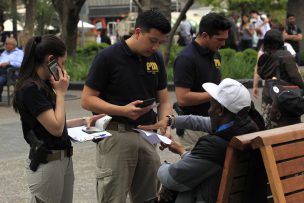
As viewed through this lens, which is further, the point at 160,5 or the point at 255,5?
the point at 255,5

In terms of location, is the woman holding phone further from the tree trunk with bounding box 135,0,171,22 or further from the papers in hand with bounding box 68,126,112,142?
the tree trunk with bounding box 135,0,171,22

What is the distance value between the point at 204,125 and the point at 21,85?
1.48 metres

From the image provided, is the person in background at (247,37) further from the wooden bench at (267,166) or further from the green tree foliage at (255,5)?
the green tree foliage at (255,5)

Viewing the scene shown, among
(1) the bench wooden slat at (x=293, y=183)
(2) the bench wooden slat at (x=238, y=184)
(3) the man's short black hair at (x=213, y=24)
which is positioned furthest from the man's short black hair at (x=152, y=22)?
(1) the bench wooden slat at (x=293, y=183)

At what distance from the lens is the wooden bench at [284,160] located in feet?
11.5

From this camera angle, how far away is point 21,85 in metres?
3.77

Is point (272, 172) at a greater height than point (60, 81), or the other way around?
point (60, 81)

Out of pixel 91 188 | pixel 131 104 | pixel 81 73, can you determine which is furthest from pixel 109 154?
pixel 81 73

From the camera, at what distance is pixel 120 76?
13.8 feet

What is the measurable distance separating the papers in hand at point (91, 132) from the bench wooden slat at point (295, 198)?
123 centimetres

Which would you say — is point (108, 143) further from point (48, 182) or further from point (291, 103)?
point (291, 103)

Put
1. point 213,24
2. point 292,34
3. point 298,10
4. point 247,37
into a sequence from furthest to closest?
point 247,37 → point 298,10 → point 292,34 → point 213,24

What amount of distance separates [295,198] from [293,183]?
91mm

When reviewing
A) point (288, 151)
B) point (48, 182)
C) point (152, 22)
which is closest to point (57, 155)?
point (48, 182)
